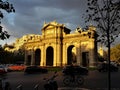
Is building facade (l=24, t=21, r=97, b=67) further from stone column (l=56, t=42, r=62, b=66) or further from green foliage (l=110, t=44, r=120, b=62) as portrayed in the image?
green foliage (l=110, t=44, r=120, b=62)

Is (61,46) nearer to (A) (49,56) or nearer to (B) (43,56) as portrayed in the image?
(B) (43,56)

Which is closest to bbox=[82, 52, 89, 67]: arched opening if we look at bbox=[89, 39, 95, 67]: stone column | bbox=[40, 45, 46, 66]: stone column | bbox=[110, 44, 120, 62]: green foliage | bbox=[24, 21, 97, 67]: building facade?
A: bbox=[24, 21, 97, 67]: building facade

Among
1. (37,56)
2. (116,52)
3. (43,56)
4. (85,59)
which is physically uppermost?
(116,52)

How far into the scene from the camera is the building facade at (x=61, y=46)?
3132 inches

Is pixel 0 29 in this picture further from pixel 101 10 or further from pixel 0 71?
pixel 0 71

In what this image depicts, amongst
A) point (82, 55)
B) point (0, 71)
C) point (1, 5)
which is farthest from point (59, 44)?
point (1, 5)

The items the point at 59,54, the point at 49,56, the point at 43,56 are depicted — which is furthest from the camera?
the point at 49,56

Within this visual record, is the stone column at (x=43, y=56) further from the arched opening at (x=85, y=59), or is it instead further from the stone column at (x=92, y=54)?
the stone column at (x=92, y=54)

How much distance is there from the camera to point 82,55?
82750 millimetres

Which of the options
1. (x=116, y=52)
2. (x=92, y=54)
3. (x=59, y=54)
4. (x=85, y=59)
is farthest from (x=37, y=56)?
(x=116, y=52)

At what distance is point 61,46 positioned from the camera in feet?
284

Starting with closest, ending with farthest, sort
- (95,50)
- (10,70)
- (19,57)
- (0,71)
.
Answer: (0,71) < (10,70) < (95,50) < (19,57)

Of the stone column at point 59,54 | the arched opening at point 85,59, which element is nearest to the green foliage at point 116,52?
the arched opening at point 85,59

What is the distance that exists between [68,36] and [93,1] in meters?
68.1
